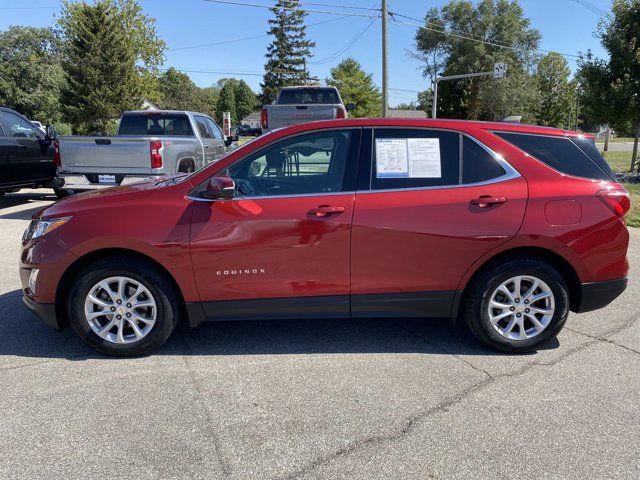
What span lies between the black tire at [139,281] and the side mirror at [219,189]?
69 cm

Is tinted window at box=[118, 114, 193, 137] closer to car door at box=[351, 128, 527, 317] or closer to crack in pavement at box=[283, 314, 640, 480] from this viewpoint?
car door at box=[351, 128, 527, 317]

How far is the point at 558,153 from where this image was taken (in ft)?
12.1

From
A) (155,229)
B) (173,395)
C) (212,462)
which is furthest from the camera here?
(155,229)

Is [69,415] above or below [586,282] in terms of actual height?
below

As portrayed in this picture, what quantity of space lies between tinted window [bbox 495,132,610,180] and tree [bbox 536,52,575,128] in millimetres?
59523

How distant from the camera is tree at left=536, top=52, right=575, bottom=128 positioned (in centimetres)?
5731

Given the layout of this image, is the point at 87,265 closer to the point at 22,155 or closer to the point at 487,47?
the point at 22,155

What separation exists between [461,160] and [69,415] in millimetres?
3169

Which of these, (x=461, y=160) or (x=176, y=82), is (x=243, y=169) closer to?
(x=461, y=160)

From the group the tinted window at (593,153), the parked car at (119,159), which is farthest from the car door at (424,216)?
the parked car at (119,159)

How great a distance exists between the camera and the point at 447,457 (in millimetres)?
2531

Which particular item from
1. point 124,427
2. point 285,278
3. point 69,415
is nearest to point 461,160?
point 285,278

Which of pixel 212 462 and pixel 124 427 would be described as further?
pixel 124 427

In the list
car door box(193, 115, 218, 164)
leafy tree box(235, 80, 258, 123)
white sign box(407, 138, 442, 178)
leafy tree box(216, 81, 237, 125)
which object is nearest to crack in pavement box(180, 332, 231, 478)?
white sign box(407, 138, 442, 178)
